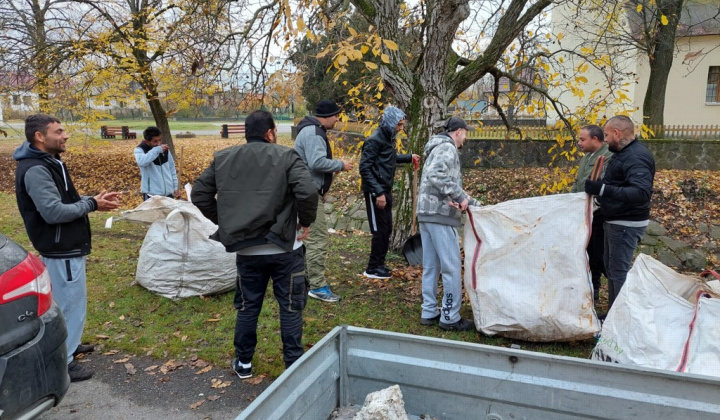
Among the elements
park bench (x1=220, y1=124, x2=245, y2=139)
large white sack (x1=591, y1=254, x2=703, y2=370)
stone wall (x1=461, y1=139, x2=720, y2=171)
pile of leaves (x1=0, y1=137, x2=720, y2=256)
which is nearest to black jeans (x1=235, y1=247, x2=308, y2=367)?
large white sack (x1=591, y1=254, x2=703, y2=370)

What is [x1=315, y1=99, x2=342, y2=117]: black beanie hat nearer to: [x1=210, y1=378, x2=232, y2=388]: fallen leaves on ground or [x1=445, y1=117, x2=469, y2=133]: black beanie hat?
[x1=445, y1=117, x2=469, y2=133]: black beanie hat

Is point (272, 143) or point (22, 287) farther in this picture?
point (272, 143)

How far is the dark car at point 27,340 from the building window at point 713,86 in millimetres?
29675

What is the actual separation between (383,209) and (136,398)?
3.10 metres

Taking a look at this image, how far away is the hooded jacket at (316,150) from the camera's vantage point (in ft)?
15.8

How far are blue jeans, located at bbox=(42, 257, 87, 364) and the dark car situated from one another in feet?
2.96

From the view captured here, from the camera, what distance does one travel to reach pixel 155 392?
12.0ft

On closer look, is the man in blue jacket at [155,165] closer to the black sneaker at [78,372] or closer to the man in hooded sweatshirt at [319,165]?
the man in hooded sweatshirt at [319,165]

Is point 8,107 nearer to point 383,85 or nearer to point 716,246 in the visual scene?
point 383,85

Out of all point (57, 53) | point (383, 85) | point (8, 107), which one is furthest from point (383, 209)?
point (8, 107)

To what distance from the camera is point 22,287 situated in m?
2.60

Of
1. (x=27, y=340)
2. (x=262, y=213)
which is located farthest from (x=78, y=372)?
(x=262, y=213)

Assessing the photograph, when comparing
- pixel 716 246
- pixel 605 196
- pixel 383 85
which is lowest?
pixel 716 246

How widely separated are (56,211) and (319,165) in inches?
85.8
